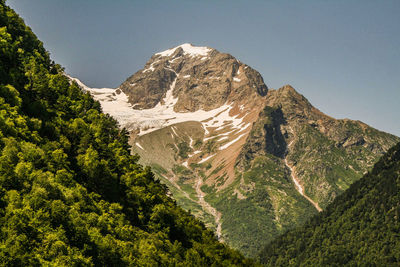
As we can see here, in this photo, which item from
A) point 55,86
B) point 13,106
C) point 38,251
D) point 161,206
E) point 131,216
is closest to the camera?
point 38,251

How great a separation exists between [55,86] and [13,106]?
2910 centimetres

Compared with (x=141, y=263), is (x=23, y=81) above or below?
above

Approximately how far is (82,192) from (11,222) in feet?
56.2

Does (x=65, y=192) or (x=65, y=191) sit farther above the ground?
(x=65, y=191)

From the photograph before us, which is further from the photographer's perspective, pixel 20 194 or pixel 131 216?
pixel 131 216

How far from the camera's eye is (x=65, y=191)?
49156 mm

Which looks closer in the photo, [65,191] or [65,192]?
[65,192]

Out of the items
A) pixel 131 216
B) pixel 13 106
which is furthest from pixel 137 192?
pixel 13 106

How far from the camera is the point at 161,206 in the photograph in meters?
75.9

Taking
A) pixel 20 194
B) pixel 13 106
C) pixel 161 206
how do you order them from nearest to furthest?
pixel 20 194 → pixel 13 106 → pixel 161 206

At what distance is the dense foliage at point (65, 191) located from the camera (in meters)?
38.1

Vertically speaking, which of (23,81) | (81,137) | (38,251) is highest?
(23,81)

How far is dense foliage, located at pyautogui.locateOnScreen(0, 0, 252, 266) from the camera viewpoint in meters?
38.1

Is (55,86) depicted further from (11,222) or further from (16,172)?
(11,222)
